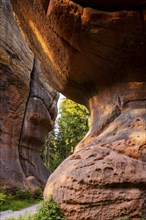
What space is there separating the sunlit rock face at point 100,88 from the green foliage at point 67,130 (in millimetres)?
16563

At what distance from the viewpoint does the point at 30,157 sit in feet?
46.4

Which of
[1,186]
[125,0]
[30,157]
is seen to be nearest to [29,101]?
[30,157]

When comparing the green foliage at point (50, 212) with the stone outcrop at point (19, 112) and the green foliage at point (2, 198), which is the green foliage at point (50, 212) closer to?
the green foliage at point (2, 198)

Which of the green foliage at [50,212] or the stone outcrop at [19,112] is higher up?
the stone outcrop at [19,112]

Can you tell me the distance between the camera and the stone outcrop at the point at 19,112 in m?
12.2

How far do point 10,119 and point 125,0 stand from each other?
896cm

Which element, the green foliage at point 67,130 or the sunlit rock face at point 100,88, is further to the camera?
the green foliage at point 67,130

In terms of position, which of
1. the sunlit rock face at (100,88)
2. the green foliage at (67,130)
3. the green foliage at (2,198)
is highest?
the green foliage at (67,130)

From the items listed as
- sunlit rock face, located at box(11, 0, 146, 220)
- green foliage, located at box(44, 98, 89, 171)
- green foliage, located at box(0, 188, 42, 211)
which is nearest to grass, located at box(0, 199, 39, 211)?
green foliage, located at box(0, 188, 42, 211)

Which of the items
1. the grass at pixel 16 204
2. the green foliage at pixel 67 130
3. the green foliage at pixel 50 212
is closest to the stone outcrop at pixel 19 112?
the grass at pixel 16 204

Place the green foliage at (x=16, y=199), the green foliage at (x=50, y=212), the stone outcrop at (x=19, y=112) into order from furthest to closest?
the stone outcrop at (x=19, y=112) < the green foliage at (x=16, y=199) < the green foliage at (x=50, y=212)

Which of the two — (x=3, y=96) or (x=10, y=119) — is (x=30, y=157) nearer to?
(x=10, y=119)

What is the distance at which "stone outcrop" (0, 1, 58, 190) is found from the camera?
12234mm

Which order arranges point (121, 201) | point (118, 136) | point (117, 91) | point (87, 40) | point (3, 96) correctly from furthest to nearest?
point (3, 96)
point (117, 91)
point (87, 40)
point (118, 136)
point (121, 201)
